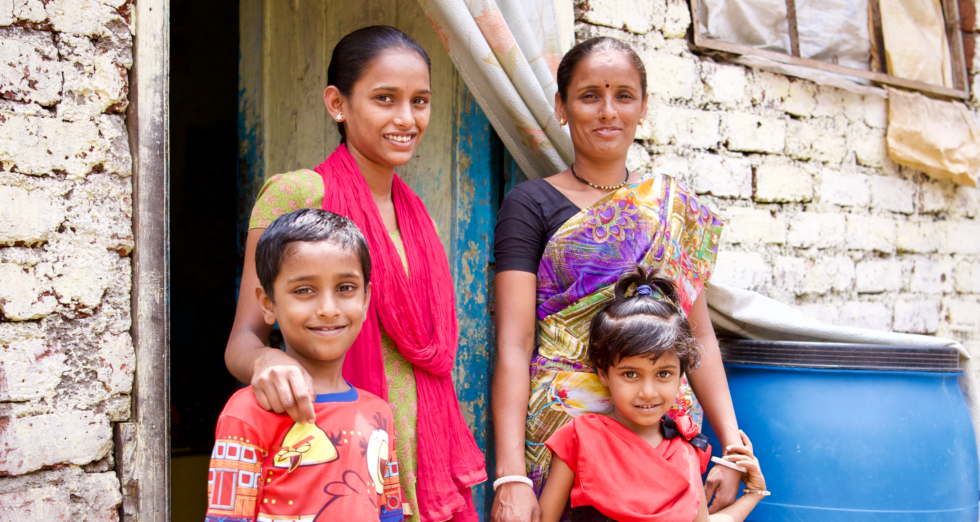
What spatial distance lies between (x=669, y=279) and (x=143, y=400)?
3.91 ft

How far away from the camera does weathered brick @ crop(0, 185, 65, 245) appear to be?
4.37ft

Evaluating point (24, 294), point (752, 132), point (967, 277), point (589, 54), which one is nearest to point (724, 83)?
point (752, 132)

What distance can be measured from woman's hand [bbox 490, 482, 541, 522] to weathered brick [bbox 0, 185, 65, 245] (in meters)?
1.08

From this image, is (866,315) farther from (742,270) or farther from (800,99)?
(800,99)

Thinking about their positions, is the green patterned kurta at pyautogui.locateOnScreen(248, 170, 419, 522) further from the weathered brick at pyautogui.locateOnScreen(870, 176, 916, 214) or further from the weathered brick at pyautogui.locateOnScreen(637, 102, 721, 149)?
the weathered brick at pyautogui.locateOnScreen(870, 176, 916, 214)

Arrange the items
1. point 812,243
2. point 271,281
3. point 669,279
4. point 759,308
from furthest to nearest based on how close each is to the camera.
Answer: point 812,243, point 759,308, point 669,279, point 271,281

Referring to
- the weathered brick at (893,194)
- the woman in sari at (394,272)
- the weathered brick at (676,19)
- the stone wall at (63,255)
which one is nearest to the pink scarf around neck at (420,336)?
the woman in sari at (394,272)

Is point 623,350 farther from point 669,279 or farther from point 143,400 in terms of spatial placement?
point 143,400

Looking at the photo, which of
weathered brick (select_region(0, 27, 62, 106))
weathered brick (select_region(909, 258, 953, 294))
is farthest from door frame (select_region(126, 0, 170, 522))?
weathered brick (select_region(909, 258, 953, 294))

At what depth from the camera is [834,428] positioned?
1778mm

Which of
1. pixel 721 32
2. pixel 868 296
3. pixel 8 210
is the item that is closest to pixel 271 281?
pixel 8 210

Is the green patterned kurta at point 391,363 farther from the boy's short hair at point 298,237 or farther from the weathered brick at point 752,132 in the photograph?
the weathered brick at point 752,132

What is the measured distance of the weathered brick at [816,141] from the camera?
2.63 m

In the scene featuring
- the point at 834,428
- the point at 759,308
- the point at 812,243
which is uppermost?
the point at 812,243
